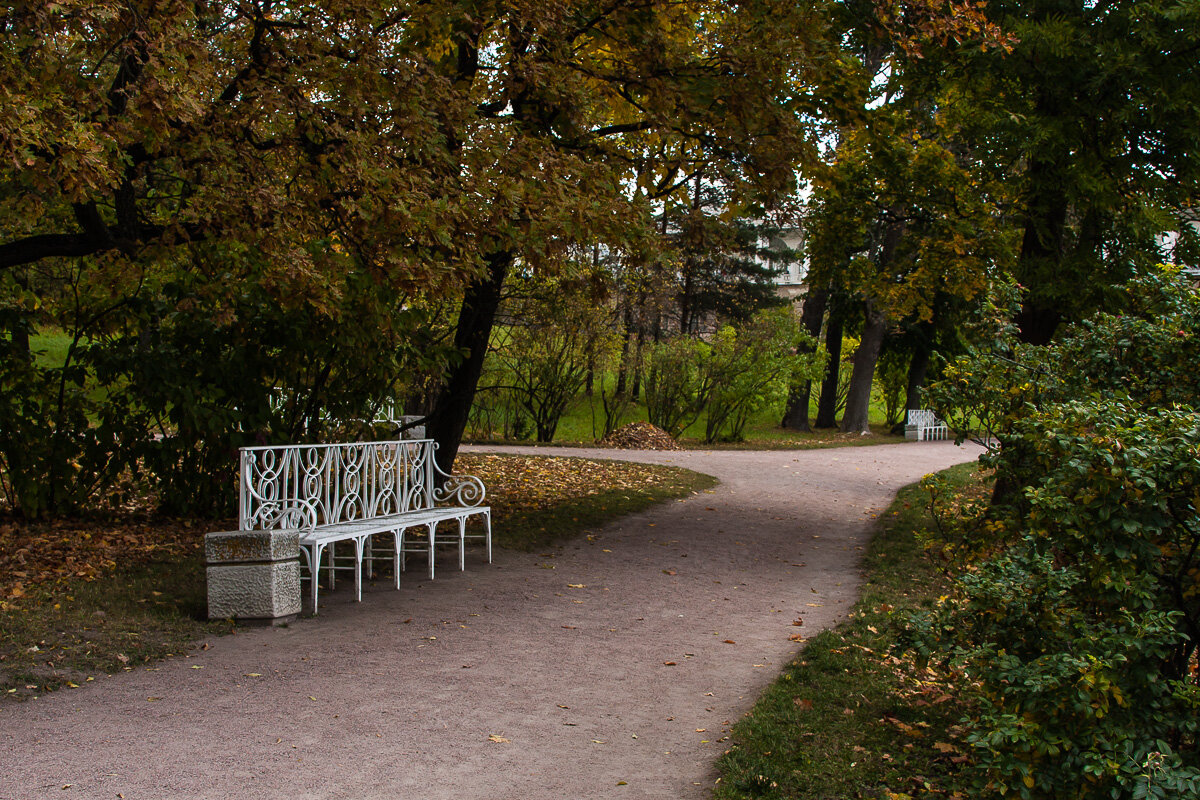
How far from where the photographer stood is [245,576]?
249 inches

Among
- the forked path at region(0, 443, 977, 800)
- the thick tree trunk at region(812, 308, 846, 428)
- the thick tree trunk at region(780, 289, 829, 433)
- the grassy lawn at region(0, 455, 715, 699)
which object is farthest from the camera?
the thick tree trunk at region(812, 308, 846, 428)

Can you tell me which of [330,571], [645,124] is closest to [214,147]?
[330,571]

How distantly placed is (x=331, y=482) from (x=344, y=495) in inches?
12.1

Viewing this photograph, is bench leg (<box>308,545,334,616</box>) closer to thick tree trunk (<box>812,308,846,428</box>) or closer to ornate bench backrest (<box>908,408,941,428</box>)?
ornate bench backrest (<box>908,408,941,428</box>)

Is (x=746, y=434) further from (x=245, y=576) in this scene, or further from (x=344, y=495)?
(x=245, y=576)

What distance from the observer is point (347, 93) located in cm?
675

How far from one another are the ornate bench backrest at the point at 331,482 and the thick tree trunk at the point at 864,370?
20145 mm

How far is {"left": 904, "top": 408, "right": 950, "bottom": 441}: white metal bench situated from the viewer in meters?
27.9

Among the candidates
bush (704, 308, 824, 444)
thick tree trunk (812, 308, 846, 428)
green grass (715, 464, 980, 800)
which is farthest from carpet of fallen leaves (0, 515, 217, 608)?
thick tree trunk (812, 308, 846, 428)

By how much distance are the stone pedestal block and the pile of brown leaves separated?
14.3 meters

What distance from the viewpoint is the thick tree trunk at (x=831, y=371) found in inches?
1192

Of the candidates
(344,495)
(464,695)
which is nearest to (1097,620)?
(464,695)

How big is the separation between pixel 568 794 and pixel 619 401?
64.0 feet

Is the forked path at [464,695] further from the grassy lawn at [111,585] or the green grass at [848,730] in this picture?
the grassy lawn at [111,585]
